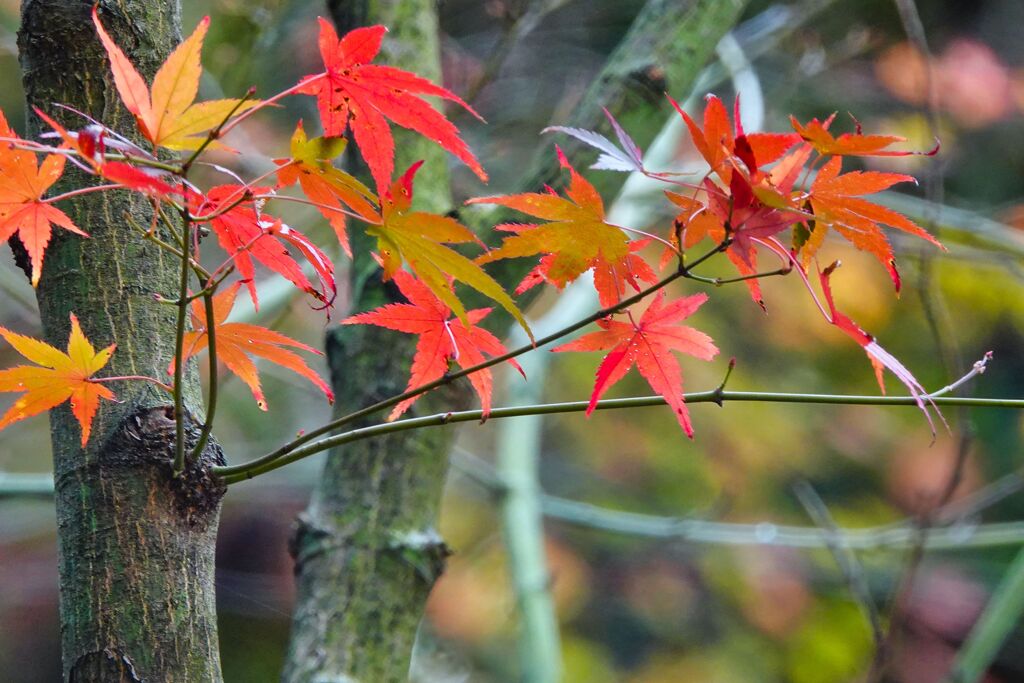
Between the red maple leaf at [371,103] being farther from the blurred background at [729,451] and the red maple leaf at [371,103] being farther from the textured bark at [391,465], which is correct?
the blurred background at [729,451]

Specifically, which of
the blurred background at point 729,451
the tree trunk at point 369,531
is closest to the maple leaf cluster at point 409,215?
the tree trunk at point 369,531

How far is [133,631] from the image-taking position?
470 millimetres

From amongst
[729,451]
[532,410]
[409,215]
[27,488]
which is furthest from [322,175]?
[729,451]

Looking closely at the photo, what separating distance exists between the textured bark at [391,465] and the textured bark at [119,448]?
284 mm

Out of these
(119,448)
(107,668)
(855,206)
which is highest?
(855,206)

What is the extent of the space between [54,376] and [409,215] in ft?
0.64

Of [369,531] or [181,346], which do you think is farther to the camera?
[369,531]

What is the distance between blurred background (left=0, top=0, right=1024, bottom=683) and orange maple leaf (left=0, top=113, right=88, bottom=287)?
1661mm

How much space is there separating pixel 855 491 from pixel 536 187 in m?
2.96

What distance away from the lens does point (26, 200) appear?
0.47 m

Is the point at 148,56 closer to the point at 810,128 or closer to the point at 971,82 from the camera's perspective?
the point at 810,128

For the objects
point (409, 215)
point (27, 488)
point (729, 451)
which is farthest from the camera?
point (729, 451)

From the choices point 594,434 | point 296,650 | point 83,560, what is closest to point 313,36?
point 594,434

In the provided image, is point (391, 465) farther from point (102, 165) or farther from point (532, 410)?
point (102, 165)
